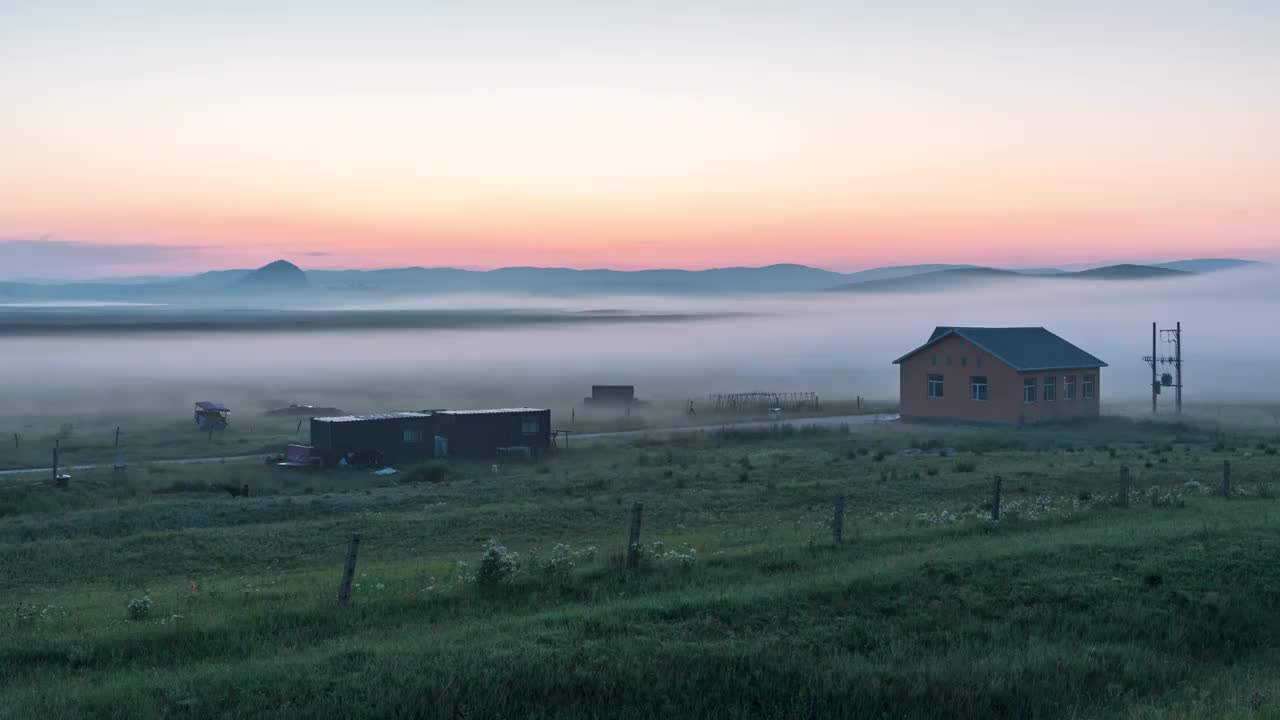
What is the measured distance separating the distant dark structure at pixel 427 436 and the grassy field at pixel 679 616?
2335cm

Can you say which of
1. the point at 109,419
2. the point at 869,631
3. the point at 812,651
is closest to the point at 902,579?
the point at 869,631

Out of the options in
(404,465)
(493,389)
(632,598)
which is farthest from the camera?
(493,389)

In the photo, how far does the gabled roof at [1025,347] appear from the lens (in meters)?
62.5

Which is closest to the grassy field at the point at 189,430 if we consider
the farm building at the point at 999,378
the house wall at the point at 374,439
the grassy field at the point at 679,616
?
the house wall at the point at 374,439

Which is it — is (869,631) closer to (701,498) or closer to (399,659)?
(399,659)

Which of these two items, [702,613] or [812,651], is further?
[702,613]

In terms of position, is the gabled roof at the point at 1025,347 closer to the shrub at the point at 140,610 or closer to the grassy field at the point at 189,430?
the grassy field at the point at 189,430

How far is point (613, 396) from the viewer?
93.6 m

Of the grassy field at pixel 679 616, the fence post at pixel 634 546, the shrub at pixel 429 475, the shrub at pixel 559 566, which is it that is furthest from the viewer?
→ the shrub at pixel 429 475

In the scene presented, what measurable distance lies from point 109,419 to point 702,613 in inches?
3183

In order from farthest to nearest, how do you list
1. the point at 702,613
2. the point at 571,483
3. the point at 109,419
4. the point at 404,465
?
1. the point at 109,419
2. the point at 404,465
3. the point at 571,483
4. the point at 702,613

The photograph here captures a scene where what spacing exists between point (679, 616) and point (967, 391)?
2122 inches

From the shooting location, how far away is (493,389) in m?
121

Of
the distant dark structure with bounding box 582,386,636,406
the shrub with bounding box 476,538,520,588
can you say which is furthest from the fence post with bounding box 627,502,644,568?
the distant dark structure with bounding box 582,386,636,406
